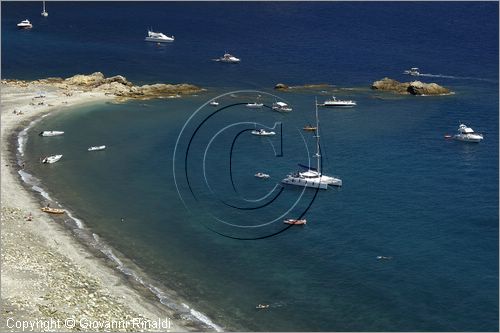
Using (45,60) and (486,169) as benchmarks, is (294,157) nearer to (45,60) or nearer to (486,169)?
(486,169)

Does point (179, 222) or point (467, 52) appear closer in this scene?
point (179, 222)

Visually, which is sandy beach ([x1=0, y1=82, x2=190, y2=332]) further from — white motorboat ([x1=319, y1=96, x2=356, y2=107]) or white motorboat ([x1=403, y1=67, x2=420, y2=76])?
white motorboat ([x1=403, y1=67, x2=420, y2=76])

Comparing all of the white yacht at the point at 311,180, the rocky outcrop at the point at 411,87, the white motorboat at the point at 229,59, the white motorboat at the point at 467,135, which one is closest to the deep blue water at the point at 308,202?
the white yacht at the point at 311,180

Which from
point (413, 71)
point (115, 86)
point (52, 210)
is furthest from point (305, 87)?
point (52, 210)

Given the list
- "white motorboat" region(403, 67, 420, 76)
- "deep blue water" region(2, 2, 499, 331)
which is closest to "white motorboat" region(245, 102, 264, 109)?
"deep blue water" region(2, 2, 499, 331)

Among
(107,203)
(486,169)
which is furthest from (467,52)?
(107,203)

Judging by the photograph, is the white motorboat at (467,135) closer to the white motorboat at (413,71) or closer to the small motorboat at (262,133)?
the small motorboat at (262,133)
